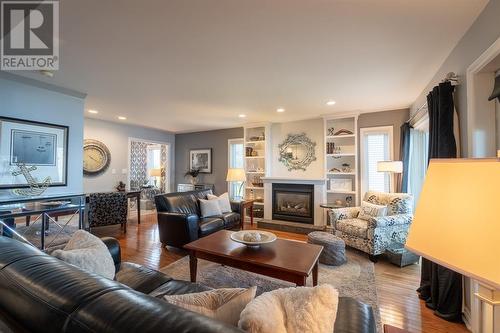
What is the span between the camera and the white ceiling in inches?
68.7

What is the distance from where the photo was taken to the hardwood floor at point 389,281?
199cm

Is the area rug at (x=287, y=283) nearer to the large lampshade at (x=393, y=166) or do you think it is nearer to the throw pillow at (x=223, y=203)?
the throw pillow at (x=223, y=203)

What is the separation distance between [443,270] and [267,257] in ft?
5.17

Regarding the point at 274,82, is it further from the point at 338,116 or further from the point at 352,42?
the point at 338,116

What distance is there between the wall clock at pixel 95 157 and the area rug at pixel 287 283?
350 centimetres

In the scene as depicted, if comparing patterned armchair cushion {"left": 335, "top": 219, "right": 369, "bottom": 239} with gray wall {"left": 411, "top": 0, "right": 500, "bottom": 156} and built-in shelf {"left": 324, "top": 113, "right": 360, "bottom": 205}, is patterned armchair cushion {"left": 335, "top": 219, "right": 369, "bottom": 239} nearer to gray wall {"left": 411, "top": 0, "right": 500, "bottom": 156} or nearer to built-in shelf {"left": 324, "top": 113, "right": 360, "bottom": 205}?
built-in shelf {"left": 324, "top": 113, "right": 360, "bottom": 205}

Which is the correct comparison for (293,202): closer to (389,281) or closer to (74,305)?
(389,281)

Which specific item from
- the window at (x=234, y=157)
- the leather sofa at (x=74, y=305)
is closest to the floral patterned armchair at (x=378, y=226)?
the leather sofa at (x=74, y=305)

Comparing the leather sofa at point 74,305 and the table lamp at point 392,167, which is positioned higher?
the table lamp at point 392,167

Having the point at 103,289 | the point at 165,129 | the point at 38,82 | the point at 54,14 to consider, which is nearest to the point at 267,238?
the point at 103,289

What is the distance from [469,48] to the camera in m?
1.99

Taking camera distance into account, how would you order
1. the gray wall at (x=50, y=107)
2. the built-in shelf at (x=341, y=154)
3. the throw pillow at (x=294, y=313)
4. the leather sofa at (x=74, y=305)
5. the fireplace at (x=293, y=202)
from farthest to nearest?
1. the fireplace at (x=293, y=202)
2. the built-in shelf at (x=341, y=154)
3. the gray wall at (x=50, y=107)
4. the throw pillow at (x=294, y=313)
5. the leather sofa at (x=74, y=305)

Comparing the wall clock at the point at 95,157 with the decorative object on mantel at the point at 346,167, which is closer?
the decorative object on mantel at the point at 346,167

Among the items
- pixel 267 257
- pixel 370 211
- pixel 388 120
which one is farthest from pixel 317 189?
pixel 267 257
